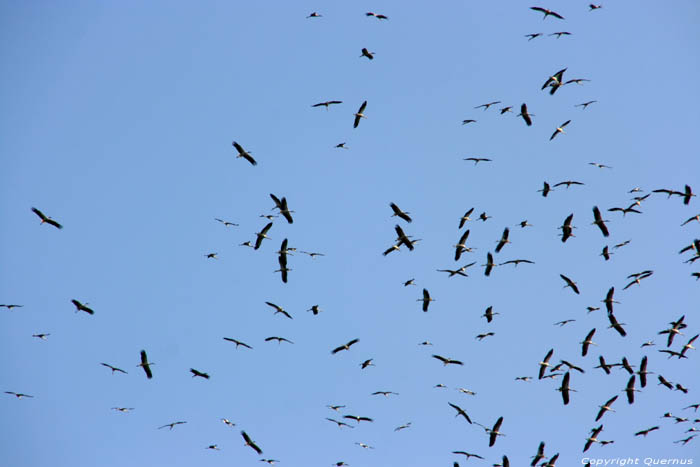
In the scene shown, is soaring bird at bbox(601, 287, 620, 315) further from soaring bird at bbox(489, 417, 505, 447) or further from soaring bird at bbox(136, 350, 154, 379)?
soaring bird at bbox(136, 350, 154, 379)

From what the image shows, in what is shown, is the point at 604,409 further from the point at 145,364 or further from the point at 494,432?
the point at 145,364

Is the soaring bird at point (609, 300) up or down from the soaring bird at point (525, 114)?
down

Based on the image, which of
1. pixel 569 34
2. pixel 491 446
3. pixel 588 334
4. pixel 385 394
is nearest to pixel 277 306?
pixel 385 394

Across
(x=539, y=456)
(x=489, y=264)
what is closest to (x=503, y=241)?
(x=489, y=264)

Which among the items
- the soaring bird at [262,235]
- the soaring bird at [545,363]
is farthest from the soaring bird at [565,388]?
the soaring bird at [262,235]

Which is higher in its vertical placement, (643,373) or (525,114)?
(525,114)

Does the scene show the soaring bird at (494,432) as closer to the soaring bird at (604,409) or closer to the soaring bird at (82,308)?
the soaring bird at (604,409)

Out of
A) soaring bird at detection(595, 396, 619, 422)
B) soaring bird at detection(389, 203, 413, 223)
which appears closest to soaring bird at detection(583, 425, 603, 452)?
soaring bird at detection(595, 396, 619, 422)

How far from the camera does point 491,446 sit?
62.8 m

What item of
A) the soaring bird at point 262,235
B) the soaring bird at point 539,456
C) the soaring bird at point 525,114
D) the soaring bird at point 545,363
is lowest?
the soaring bird at point 539,456

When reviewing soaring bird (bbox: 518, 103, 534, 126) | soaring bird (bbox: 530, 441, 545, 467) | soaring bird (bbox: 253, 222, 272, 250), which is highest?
soaring bird (bbox: 518, 103, 534, 126)

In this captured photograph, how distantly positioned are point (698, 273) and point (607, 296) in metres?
5.93

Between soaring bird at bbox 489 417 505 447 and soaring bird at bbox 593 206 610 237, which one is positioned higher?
soaring bird at bbox 593 206 610 237

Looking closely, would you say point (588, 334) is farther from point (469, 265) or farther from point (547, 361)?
point (469, 265)
